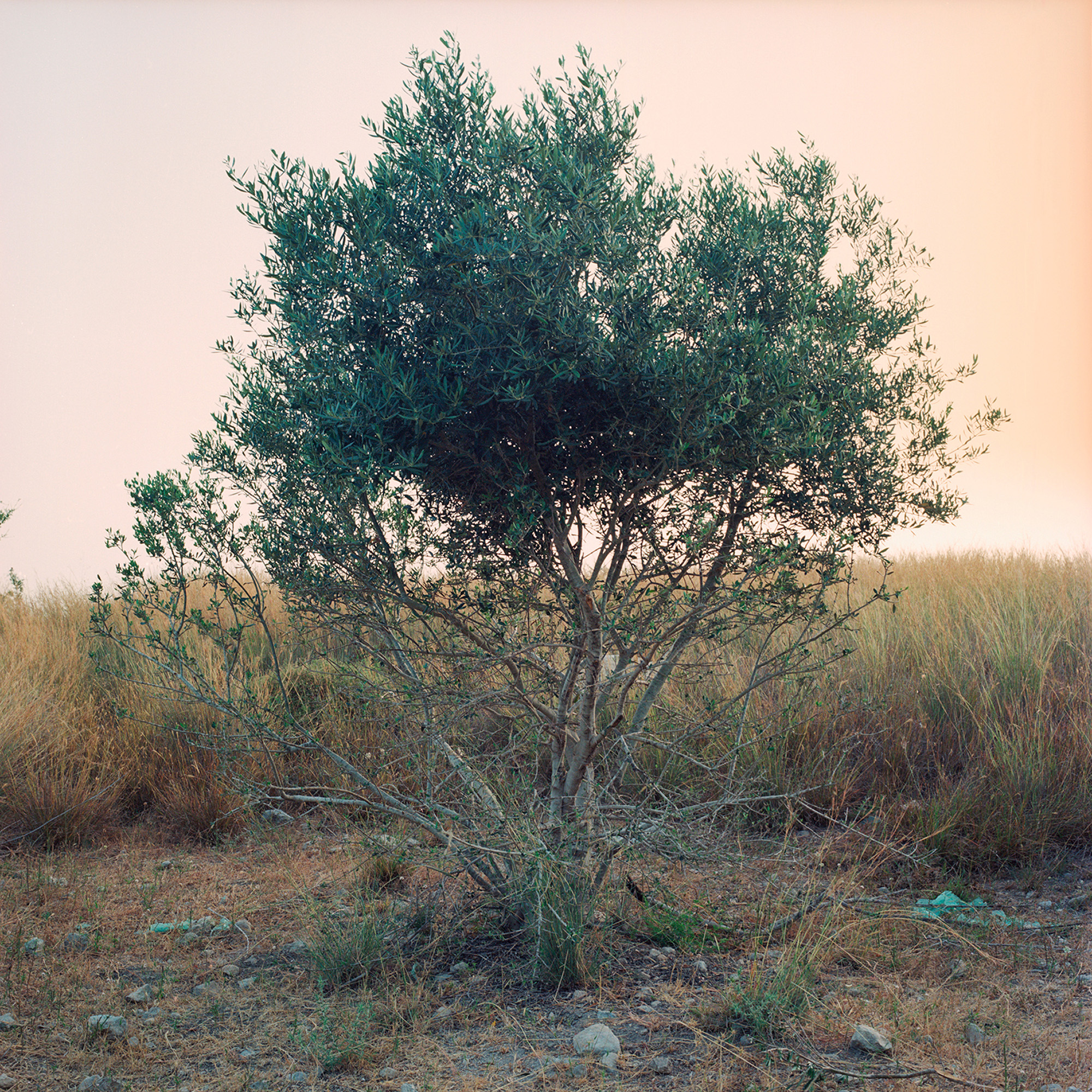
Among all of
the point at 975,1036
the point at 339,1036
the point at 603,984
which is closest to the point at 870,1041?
the point at 975,1036

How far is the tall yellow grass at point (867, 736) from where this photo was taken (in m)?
6.21

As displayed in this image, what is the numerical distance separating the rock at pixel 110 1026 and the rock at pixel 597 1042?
75.7 inches

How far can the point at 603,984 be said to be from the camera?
4285 millimetres

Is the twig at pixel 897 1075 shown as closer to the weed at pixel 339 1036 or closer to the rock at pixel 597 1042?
the rock at pixel 597 1042

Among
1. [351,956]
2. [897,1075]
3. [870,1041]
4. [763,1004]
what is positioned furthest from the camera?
[351,956]

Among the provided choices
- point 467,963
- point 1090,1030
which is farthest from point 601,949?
point 1090,1030

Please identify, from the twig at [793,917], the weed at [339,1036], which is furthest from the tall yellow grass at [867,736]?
the weed at [339,1036]

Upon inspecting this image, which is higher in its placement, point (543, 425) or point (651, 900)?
point (543, 425)

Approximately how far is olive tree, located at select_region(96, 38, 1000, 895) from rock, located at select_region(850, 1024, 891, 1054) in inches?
53.0

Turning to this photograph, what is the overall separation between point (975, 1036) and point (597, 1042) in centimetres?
156

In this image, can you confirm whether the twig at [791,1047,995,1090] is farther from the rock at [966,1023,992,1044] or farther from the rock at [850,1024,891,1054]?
the rock at [966,1023,992,1044]

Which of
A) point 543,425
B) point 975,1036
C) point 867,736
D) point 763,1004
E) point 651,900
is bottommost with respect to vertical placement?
point 975,1036

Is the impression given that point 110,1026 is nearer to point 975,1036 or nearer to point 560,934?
point 560,934

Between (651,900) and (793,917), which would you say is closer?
(793,917)
